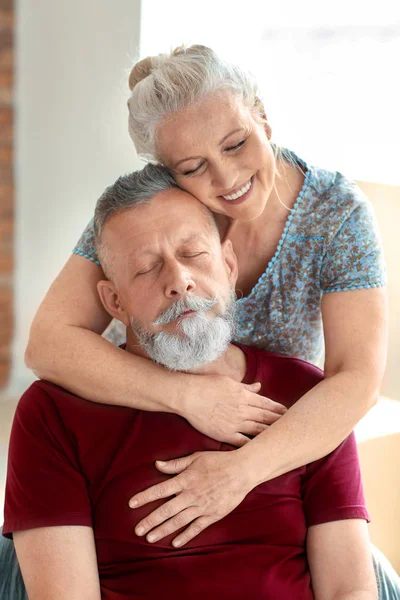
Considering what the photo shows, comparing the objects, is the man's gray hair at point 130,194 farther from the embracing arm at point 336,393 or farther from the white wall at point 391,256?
the white wall at point 391,256

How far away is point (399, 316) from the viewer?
333cm

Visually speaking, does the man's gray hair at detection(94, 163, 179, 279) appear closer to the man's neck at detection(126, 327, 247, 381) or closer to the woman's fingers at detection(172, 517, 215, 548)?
the man's neck at detection(126, 327, 247, 381)

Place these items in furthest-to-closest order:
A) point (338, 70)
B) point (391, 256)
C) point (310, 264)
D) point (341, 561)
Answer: point (338, 70) → point (391, 256) → point (310, 264) → point (341, 561)

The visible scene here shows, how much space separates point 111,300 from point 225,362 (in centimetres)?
31

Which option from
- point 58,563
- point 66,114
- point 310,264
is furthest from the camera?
point 66,114

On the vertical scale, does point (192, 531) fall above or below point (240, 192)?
below

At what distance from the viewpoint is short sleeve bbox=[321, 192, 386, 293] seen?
183 centimetres

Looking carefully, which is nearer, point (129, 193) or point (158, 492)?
point (158, 492)

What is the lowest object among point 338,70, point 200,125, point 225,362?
point 225,362

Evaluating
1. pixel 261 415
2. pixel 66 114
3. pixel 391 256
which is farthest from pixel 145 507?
pixel 391 256

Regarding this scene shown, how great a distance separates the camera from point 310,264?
6.38 ft

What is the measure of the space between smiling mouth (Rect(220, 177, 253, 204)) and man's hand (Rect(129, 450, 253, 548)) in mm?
580

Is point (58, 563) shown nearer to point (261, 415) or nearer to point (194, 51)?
point (261, 415)

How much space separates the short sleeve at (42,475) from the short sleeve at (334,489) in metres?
0.49
